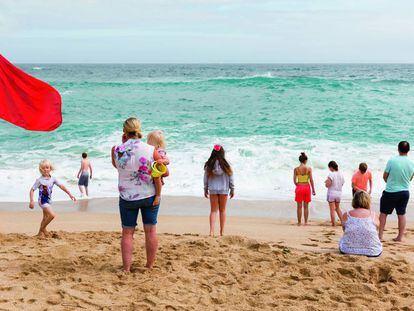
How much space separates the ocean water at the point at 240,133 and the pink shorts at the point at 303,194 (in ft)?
8.40

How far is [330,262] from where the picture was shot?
6156 millimetres

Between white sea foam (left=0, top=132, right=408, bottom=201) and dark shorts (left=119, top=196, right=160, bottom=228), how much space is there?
7.29 metres

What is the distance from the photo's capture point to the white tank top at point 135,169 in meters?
5.25

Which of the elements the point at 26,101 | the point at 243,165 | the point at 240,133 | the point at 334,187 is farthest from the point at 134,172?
the point at 240,133

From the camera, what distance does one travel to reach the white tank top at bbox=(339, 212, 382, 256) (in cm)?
655

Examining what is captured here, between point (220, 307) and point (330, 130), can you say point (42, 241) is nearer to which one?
point (220, 307)

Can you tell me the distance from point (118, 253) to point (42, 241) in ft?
4.42

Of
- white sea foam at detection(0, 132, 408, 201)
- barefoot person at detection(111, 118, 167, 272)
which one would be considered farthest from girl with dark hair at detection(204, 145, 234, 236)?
white sea foam at detection(0, 132, 408, 201)

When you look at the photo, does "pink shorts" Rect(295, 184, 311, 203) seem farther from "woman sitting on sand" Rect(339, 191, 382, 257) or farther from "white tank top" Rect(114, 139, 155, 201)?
"white tank top" Rect(114, 139, 155, 201)

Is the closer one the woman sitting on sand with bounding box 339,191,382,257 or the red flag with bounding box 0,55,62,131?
the woman sitting on sand with bounding box 339,191,382,257

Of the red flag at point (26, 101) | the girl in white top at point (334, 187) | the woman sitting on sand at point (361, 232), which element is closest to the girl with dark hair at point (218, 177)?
the woman sitting on sand at point (361, 232)

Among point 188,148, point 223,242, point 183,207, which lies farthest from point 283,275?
point 188,148

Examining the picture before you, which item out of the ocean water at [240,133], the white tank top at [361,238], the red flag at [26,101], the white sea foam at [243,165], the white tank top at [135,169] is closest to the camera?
the white tank top at [135,169]

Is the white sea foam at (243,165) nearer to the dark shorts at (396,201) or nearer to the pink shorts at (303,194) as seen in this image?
the pink shorts at (303,194)
